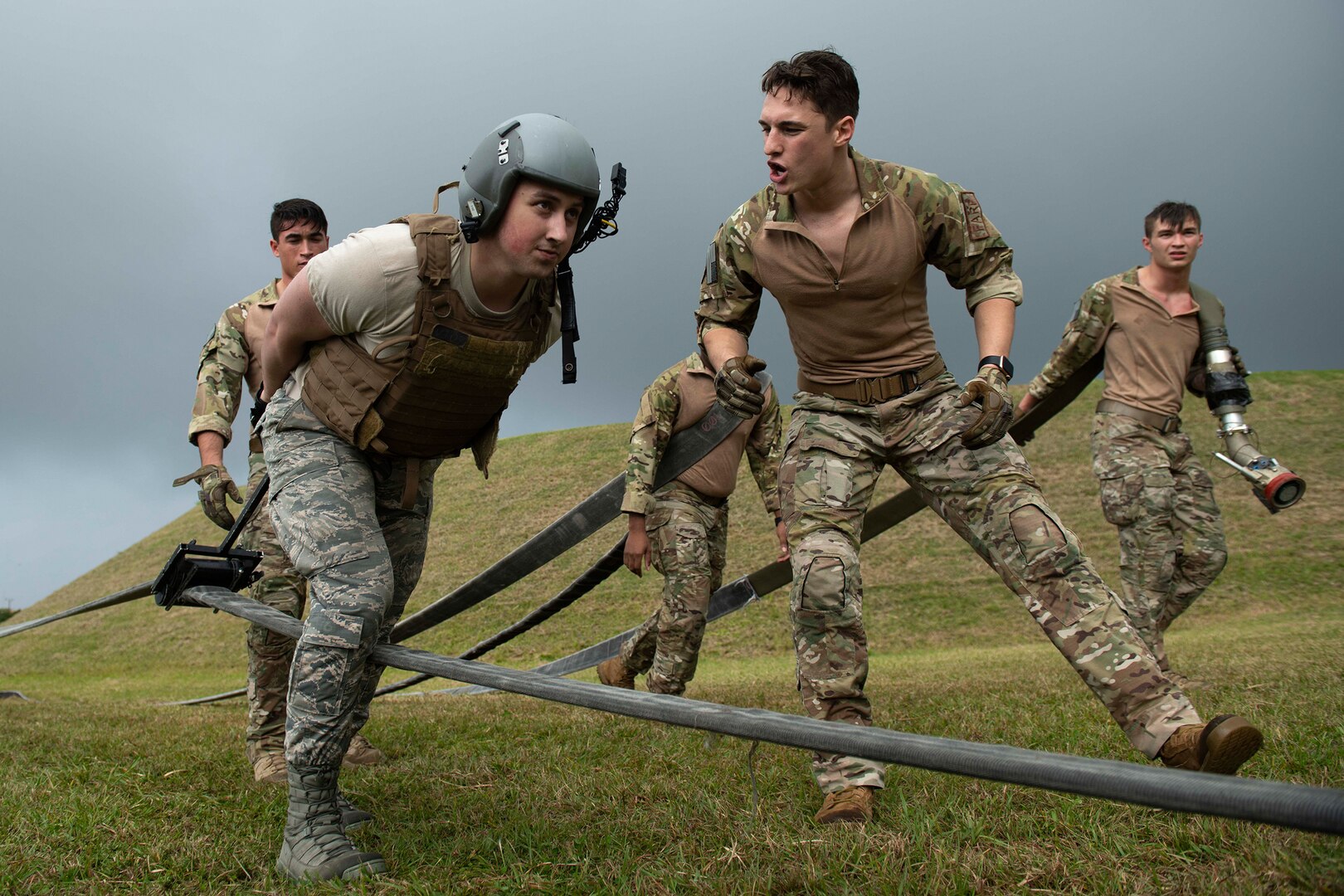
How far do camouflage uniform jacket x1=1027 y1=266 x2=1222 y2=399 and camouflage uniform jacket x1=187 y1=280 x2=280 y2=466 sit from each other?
5.02m

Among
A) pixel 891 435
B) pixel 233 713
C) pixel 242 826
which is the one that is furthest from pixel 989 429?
pixel 233 713

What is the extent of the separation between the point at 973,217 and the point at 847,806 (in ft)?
6.94

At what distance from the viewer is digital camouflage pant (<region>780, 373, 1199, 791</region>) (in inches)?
115

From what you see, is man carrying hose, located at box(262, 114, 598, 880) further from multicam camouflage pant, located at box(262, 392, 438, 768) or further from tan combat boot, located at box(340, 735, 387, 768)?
tan combat boot, located at box(340, 735, 387, 768)

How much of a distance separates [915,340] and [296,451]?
2.27m

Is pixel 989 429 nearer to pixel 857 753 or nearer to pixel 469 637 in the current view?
pixel 857 753

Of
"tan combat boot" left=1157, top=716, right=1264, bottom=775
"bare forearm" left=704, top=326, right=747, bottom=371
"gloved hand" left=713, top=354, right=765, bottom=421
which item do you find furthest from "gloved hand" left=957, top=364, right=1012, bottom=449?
"tan combat boot" left=1157, top=716, right=1264, bottom=775

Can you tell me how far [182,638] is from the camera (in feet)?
67.0

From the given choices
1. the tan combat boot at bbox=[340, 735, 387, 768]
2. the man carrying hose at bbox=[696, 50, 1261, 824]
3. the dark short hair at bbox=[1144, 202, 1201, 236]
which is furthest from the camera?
the dark short hair at bbox=[1144, 202, 1201, 236]

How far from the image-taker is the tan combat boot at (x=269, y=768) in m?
4.52

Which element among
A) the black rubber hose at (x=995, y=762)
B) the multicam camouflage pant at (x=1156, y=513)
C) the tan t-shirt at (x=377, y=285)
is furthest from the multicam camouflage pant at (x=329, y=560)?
the multicam camouflage pant at (x=1156, y=513)

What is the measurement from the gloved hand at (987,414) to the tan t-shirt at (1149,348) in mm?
4290

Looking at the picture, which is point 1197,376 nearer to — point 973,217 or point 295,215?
point 973,217

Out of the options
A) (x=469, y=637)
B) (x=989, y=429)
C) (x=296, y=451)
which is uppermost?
(x=296, y=451)
